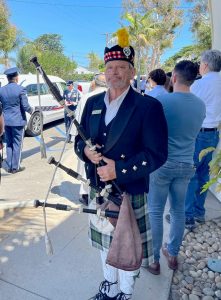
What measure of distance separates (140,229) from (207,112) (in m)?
1.78

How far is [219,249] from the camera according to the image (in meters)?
3.04

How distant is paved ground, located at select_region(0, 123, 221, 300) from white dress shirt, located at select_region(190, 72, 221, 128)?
1.28m

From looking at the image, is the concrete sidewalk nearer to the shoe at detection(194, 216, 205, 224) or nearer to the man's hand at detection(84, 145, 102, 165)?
the shoe at detection(194, 216, 205, 224)

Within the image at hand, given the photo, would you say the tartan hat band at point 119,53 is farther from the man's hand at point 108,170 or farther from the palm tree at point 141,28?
the palm tree at point 141,28

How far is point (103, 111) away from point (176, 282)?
1654 millimetres

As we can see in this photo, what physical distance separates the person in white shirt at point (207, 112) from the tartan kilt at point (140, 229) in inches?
57.6

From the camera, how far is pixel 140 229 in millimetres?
2023

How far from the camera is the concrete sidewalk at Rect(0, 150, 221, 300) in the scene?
7.84 feet

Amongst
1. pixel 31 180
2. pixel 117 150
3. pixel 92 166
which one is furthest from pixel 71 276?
pixel 31 180

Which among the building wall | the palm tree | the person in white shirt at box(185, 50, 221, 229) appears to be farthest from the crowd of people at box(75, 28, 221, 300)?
the palm tree

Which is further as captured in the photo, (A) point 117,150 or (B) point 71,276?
(B) point 71,276

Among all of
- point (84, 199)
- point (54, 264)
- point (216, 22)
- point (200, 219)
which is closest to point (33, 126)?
point (84, 199)

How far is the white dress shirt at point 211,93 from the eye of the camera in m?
3.12

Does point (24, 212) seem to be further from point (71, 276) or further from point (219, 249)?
point (219, 249)
